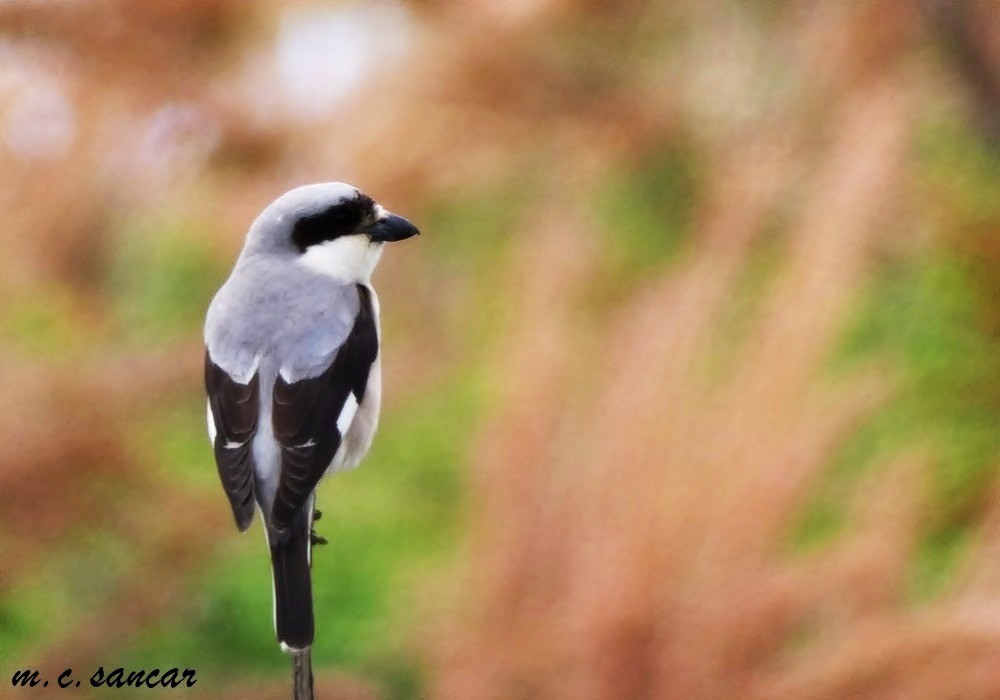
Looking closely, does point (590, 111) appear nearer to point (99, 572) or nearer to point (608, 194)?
point (608, 194)

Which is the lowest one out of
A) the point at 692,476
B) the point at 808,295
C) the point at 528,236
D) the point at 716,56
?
the point at 692,476

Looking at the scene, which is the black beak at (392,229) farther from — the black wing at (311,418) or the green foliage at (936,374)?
the green foliage at (936,374)

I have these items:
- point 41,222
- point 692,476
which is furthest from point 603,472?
point 41,222

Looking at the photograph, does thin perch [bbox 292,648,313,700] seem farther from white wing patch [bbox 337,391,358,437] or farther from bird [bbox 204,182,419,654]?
white wing patch [bbox 337,391,358,437]

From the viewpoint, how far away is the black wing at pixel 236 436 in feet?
3.58

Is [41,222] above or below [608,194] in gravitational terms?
above

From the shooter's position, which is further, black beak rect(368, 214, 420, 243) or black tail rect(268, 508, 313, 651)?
black beak rect(368, 214, 420, 243)

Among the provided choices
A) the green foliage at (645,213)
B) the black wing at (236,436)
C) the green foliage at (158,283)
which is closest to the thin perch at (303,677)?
the black wing at (236,436)

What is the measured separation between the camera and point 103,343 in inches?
46.9

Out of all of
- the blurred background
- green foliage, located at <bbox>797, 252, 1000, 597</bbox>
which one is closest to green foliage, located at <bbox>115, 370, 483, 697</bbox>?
the blurred background

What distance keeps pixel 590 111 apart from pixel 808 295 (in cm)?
30

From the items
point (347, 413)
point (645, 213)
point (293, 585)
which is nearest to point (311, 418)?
point (347, 413)

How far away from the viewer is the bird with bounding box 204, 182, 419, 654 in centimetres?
108

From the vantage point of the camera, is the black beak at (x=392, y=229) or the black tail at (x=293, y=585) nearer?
the black tail at (x=293, y=585)
